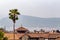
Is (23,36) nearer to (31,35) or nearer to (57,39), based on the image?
(31,35)

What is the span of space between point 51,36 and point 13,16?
74.7 feet

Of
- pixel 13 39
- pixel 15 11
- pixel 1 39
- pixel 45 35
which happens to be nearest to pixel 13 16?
pixel 15 11

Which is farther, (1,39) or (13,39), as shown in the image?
(13,39)

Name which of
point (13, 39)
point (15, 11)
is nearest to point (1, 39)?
point (15, 11)

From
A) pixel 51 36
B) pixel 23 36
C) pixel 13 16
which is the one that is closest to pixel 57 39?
pixel 51 36

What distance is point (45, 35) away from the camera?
112812 mm

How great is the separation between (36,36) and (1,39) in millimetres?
59716

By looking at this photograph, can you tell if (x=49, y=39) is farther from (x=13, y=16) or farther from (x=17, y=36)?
(x=13, y=16)

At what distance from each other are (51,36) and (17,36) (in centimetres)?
1313

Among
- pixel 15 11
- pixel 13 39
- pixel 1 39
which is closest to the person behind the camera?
pixel 1 39

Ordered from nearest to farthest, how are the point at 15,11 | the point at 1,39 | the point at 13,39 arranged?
the point at 1,39
the point at 15,11
the point at 13,39

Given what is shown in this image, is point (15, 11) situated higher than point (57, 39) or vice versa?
point (15, 11)

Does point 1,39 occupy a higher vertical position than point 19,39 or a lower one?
higher

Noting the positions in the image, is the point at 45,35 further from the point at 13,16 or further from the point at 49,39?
the point at 13,16
